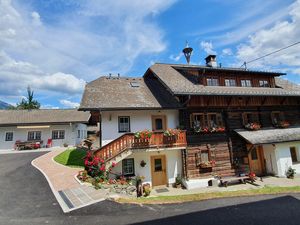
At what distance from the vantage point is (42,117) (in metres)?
26.5

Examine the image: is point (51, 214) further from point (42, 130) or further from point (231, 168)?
point (42, 130)

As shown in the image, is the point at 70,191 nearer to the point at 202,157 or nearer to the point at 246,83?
the point at 202,157

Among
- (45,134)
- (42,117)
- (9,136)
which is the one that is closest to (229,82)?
(45,134)

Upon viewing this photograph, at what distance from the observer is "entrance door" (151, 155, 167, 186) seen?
14.1 m

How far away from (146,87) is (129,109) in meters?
5.14

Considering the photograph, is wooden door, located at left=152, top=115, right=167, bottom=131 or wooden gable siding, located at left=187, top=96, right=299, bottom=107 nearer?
wooden door, located at left=152, top=115, right=167, bottom=131

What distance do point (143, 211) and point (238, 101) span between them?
12.7 m

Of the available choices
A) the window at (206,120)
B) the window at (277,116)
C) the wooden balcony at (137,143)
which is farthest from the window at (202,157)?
the window at (277,116)

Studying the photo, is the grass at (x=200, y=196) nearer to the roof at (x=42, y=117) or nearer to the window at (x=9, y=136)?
the roof at (x=42, y=117)

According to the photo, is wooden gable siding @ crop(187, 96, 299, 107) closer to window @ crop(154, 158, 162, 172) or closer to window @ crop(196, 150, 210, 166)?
window @ crop(196, 150, 210, 166)

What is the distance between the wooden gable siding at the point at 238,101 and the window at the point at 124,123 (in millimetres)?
5041

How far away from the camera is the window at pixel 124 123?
13.7 meters

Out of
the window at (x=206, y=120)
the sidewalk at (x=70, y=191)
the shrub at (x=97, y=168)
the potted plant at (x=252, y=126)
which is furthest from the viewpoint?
the potted plant at (x=252, y=126)

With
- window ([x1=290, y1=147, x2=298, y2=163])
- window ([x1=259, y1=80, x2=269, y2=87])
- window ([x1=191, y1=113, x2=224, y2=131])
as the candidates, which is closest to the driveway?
window ([x1=191, y1=113, x2=224, y2=131])
